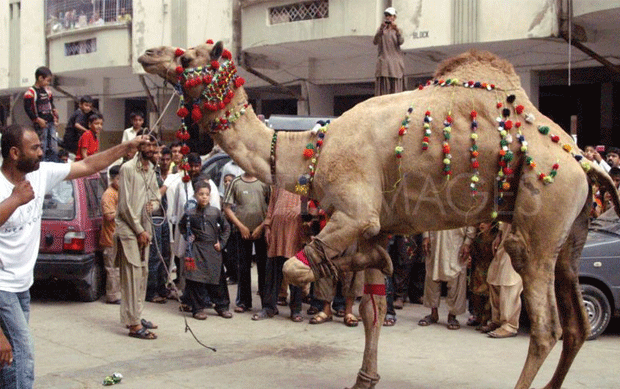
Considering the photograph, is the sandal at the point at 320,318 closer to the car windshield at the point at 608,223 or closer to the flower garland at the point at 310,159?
the car windshield at the point at 608,223

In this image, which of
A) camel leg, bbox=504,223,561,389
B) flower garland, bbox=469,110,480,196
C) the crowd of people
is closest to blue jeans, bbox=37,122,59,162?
the crowd of people

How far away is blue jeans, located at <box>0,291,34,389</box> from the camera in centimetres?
504

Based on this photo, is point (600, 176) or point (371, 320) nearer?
point (600, 176)

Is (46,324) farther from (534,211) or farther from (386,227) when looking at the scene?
(534,211)

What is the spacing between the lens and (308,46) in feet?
64.3

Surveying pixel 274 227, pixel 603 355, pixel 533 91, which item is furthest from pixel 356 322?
pixel 533 91

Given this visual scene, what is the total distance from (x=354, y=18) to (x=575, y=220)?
12.3 metres

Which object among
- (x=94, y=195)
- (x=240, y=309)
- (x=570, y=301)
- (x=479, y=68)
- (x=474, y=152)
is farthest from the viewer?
(x=94, y=195)

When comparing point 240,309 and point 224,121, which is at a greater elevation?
point 224,121

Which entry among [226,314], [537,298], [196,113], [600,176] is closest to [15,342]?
[196,113]

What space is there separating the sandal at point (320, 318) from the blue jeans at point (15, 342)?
16.8 ft

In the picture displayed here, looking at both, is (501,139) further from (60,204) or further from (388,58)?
(60,204)

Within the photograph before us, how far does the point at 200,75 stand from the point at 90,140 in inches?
309

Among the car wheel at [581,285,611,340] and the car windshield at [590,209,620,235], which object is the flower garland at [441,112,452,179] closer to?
the car wheel at [581,285,611,340]
